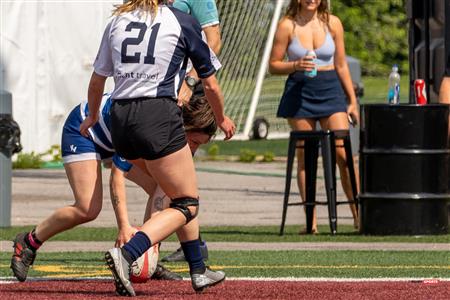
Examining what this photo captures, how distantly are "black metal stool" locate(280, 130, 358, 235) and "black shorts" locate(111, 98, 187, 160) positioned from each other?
15.9 ft

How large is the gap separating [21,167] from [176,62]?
1372 cm

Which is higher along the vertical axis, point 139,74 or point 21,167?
point 139,74

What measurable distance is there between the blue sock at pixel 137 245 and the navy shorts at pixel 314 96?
5.16 m

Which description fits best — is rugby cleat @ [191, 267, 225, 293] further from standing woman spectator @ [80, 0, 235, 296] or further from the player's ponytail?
the player's ponytail

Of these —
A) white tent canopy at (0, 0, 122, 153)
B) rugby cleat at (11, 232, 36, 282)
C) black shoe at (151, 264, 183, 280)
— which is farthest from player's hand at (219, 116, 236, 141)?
white tent canopy at (0, 0, 122, 153)

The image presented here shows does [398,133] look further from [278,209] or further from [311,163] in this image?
[278,209]

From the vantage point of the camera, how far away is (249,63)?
30.4 meters

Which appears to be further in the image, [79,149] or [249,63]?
[249,63]

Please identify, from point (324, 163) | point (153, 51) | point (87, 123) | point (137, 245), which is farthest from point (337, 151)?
point (137, 245)

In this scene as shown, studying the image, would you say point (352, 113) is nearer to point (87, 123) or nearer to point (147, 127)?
point (87, 123)

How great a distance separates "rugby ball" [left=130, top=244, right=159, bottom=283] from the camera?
8.82 metres

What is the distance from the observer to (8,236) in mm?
13414

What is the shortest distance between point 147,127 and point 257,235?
17.7ft

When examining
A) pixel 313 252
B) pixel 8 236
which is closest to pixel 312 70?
pixel 313 252
